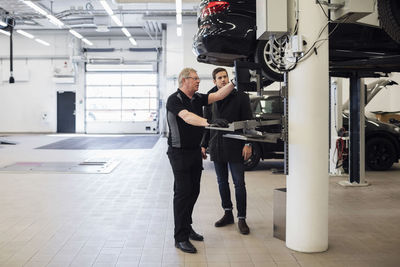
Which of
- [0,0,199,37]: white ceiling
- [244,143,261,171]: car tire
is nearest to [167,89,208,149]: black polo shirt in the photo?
[244,143,261,171]: car tire

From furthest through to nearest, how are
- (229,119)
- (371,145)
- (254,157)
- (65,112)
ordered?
(65,112)
(371,145)
(254,157)
(229,119)

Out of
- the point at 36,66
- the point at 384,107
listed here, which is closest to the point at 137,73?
the point at 36,66

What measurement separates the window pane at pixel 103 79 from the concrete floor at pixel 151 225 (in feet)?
51.8

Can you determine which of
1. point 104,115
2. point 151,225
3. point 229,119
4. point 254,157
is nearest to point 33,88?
point 104,115

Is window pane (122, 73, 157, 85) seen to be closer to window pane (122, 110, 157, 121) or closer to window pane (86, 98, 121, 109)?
window pane (86, 98, 121, 109)

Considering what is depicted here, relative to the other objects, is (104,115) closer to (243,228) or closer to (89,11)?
(89,11)

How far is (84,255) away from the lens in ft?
11.0

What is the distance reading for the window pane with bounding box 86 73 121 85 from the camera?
74.2ft

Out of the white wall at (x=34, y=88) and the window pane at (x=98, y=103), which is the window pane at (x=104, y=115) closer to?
the window pane at (x=98, y=103)

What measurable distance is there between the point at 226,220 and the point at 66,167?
525 centimetres

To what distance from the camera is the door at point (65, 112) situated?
22359mm

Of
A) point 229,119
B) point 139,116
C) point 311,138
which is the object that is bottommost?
point 311,138

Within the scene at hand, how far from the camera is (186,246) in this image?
11.4 feet

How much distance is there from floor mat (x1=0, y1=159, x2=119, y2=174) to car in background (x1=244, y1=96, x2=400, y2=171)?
295 cm
